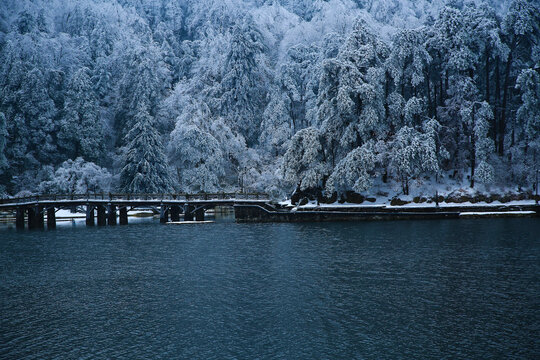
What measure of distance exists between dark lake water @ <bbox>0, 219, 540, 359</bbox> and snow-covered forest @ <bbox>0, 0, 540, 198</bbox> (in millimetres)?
17646

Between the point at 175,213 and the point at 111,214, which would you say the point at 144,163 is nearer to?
the point at 175,213

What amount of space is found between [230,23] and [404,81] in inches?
2032

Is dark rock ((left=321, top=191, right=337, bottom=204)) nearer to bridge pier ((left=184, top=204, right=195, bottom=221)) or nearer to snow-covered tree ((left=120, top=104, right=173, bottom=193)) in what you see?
bridge pier ((left=184, top=204, right=195, bottom=221))

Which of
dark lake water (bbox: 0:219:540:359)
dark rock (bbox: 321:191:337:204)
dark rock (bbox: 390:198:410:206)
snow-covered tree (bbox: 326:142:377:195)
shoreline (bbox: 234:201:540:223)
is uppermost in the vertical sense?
snow-covered tree (bbox: 326:142:377:195)

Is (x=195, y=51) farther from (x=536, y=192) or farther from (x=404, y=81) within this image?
(x=536, y=192)

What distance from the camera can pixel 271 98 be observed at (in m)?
71.2

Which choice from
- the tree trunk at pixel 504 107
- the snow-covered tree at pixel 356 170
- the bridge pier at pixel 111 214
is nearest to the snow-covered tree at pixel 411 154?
the snow-covered tree at pixel 356 170

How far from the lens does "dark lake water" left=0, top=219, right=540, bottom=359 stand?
15.5m

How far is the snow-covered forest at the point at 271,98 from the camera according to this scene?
5262 cm

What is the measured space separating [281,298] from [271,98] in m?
52.9

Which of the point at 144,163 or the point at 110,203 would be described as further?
the point at 144,163

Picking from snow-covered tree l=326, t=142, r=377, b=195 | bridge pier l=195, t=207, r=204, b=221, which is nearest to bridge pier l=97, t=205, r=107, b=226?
bridge pier l=195, t=207, r=204, b=221

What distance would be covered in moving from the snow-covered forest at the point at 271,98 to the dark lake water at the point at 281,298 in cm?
1765

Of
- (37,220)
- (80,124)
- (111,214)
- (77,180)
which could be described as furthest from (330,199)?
(80,124)
